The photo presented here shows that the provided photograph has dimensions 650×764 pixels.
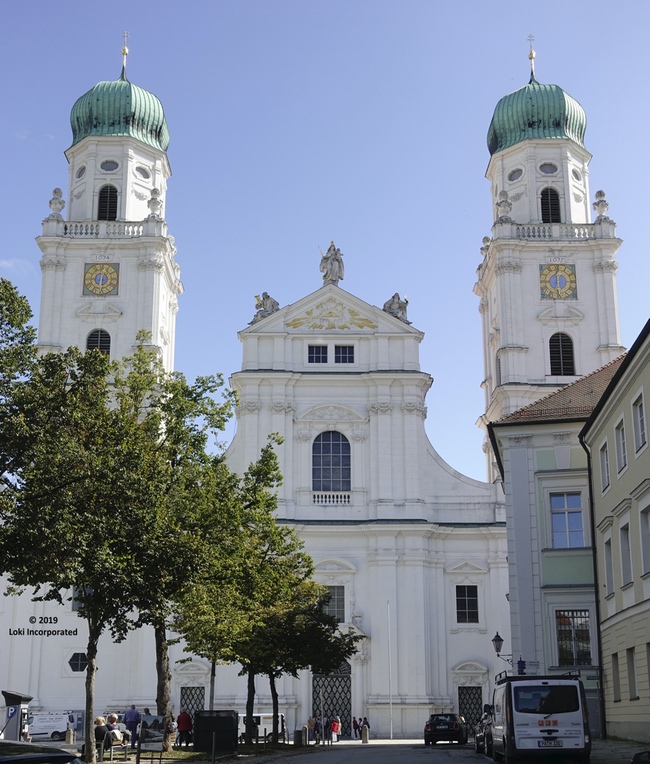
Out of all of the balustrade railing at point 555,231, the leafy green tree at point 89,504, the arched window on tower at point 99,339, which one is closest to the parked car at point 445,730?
the leafy green tree at point 89,504

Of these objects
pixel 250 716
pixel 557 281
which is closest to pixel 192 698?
pixel 250 716

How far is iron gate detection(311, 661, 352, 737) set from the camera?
48.6 meters

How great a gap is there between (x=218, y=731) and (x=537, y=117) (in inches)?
1572

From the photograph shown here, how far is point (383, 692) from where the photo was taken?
1891 inches

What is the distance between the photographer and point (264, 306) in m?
53.9

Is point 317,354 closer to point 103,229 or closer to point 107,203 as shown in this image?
→ point 103,229

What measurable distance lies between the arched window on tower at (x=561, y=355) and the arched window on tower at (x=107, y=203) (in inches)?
854

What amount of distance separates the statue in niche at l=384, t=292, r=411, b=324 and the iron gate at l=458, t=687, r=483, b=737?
16.8 meters

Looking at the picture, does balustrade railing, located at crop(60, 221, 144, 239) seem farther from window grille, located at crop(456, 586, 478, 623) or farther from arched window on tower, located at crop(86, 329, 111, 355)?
window grille, located at crop(456, 586, 478, 623)

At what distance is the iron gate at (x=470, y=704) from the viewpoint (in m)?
48.4

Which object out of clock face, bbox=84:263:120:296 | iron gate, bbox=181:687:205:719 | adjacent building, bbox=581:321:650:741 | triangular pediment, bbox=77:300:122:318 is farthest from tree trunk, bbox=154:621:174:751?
clock face, bbox=84:263:120:296

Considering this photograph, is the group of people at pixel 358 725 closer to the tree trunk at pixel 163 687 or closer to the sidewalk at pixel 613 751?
the tree trunk at pixel 163 687

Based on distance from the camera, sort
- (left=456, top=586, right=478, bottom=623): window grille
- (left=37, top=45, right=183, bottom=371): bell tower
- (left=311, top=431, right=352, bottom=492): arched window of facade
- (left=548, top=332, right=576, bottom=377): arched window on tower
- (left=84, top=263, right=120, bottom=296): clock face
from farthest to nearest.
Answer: (left=84, top=263, right=120, bottom=296): clock face, (left=37, top=45, right=183, bottom=371): bell tower, (left=548, top=332, right=576, bottom=377): arched window on tower, (left=311, top=431, right=352, bottom=492): arched window of facade, (left=456, top=586, right=478, bottom=623): window grille

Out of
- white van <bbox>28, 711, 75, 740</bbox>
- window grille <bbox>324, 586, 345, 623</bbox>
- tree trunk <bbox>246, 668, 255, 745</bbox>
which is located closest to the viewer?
tree trunk <bbox>246, 668, 255, 745</bbox>
